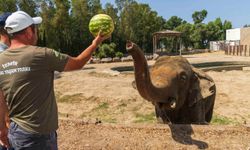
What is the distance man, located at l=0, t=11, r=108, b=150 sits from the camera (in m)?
3.27

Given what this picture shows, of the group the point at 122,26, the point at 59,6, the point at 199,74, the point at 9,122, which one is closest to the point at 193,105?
Result: the point at 199,74

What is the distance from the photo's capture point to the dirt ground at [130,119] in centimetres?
612

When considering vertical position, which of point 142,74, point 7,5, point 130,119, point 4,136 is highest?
point 7,5

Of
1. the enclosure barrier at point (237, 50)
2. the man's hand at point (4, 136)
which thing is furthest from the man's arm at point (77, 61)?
the enclosure barrier at point (237, 50)

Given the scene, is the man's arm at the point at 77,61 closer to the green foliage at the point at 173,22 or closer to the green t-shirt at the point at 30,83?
the green t-shirt at the point at 30,83

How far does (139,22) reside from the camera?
44.4 meters

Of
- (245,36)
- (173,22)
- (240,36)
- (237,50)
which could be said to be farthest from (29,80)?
(173,22)

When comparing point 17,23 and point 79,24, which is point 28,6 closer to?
point 79,24

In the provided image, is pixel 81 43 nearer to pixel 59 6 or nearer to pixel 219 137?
pixel 59 6

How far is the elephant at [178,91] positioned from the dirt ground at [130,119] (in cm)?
48

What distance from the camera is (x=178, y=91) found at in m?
6.55

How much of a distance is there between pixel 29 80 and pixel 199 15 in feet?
261

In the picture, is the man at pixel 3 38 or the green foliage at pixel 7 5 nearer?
the man at pixel 3 38

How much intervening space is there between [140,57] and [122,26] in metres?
38.8
